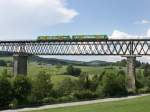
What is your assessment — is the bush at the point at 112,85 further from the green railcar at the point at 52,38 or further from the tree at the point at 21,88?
the tree at the point at 21,88

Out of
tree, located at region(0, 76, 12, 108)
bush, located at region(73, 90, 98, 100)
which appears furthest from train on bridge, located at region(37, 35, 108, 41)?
tree, located at region(0, 76, 12, 108)

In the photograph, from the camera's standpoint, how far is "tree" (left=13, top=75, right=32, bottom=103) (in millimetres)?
73375

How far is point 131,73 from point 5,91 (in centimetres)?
4032

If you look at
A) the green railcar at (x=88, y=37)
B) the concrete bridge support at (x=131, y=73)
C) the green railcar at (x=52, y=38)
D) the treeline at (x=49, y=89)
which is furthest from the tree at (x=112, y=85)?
the green railcar at (x=52, y=38)

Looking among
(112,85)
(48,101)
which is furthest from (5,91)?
(112,85)

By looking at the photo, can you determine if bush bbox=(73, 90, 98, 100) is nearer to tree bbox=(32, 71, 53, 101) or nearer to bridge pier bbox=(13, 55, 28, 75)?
tree bbox=(32, 71, 53, 101)

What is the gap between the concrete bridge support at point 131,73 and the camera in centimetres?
9888

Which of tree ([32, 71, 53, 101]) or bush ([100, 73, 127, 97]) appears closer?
tree ([32, 71, 53, 101])

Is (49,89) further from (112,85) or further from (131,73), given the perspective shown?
(131,73)

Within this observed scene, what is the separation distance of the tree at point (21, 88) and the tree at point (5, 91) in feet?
5.11

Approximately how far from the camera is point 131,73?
10119 centimetres

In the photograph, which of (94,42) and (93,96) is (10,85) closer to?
(93,96)

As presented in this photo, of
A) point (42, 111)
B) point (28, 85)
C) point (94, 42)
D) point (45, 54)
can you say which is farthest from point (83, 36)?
point (42, 111)

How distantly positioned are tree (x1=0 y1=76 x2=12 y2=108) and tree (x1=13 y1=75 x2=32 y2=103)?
5.11 ft
